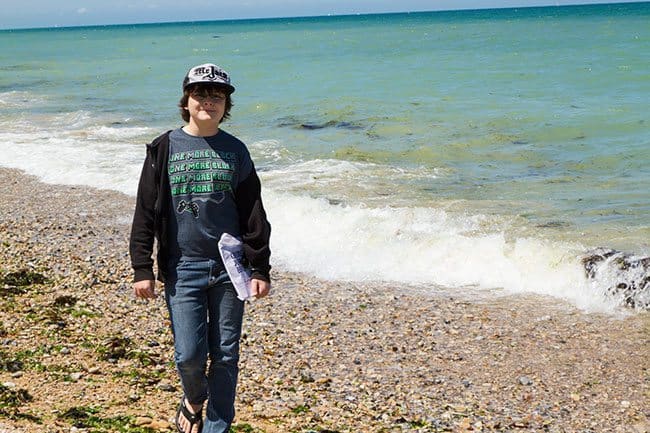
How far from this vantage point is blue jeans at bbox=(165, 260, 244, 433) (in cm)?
473

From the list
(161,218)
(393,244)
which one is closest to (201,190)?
(161,218)

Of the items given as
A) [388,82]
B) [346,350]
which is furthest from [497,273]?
[388,82]

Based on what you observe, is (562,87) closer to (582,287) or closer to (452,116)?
(452,116)

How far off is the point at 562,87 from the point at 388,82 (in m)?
9.07

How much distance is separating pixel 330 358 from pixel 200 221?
3425 millimetres

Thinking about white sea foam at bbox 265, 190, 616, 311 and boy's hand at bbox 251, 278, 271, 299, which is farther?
white sea foam at bbox 265, 190, 616, 311

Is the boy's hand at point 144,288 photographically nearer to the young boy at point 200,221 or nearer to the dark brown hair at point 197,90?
the young boy at point 200,221

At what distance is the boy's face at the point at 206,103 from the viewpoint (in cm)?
470

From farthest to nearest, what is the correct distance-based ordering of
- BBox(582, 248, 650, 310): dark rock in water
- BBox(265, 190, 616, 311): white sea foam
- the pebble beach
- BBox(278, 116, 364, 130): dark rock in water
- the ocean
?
BBox(278, 116, 364, 130): dark rock in water → the ocean → BBox(265, 190, 616, 311): white sea foam → BBox(582, 248, 650, 310): dark rock in water → the pebble beach

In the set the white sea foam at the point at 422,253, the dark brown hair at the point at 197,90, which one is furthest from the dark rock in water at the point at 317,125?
the dark brown hair at the point at 197,90

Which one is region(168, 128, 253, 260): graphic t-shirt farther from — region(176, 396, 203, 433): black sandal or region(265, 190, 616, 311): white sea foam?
region(265, 190, 616, 311): white sea foam

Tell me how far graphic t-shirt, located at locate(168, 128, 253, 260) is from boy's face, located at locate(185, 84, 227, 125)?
0.12m

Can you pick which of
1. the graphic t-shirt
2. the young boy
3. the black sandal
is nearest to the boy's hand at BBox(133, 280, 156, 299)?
the young boy

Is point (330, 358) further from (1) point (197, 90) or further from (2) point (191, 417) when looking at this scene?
(1) point (197, 90)
